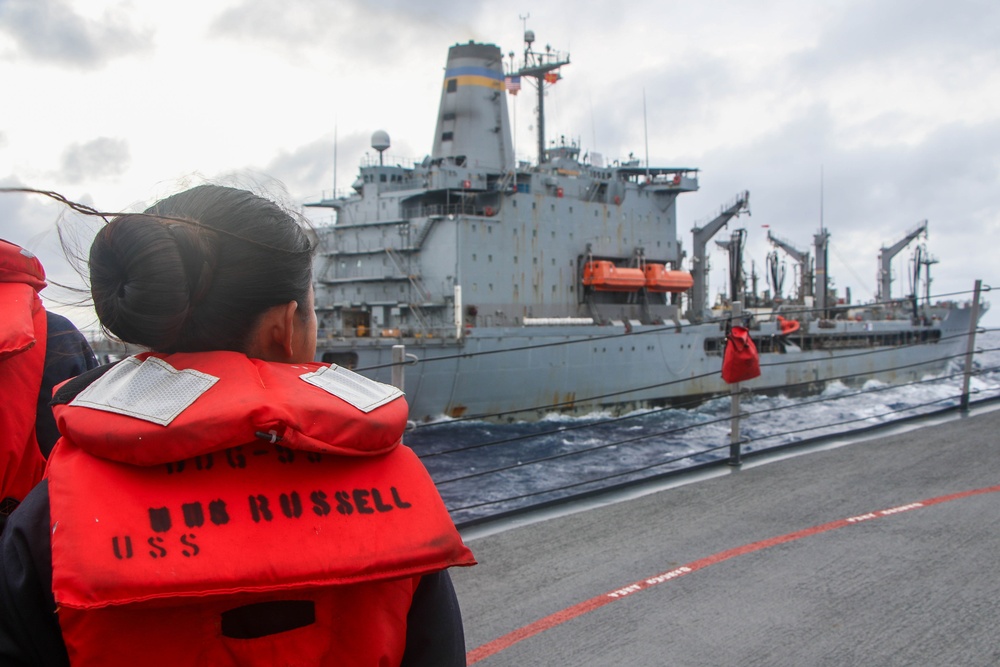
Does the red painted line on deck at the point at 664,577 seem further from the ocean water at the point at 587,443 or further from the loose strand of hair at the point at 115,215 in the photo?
the ocean water at the point at 587,443

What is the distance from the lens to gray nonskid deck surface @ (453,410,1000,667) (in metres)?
2.38

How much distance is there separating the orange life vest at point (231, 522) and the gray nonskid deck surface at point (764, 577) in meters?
1.67

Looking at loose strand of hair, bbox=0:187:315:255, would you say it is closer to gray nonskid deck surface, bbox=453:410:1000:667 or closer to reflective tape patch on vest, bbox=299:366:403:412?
reflective tape patch on vest, bbox=299:366:403:412

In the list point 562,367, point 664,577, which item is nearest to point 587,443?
point 562,367

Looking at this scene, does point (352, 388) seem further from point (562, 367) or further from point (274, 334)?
point (562, 367)

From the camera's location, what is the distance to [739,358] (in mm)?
4398

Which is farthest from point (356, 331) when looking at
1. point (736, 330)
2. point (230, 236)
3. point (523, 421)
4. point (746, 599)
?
point (230, 236)

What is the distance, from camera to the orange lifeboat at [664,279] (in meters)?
25.8

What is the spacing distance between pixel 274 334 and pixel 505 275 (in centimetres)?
2133

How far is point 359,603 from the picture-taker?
0.90 m

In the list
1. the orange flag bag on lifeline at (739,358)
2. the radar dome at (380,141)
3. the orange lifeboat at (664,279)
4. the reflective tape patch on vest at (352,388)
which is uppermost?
the radar dome at (380,141)

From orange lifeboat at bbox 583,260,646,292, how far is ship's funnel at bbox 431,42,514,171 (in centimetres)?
455

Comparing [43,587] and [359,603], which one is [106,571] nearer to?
[43,587]

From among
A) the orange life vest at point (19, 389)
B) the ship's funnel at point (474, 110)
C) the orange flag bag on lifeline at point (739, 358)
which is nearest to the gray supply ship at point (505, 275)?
the ship's funnel at point (474, 110)
